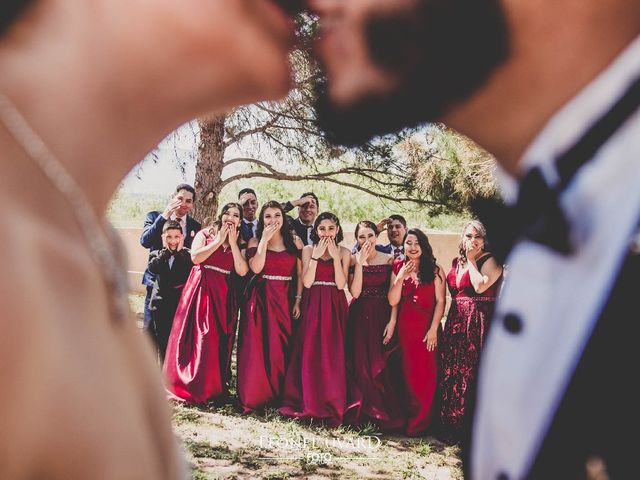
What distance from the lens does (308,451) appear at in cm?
614

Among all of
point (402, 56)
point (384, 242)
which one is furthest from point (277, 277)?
point (384, 242)

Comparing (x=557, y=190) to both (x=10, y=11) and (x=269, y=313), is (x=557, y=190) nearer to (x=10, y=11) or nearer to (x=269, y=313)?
(x=10, y=11)

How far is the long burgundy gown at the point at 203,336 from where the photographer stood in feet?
24.2

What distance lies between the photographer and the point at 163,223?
314 inches

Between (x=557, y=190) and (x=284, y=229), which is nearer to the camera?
(x=557, y=190)

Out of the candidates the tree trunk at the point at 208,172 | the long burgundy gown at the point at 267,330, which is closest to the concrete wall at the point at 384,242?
the tree trunk at the point at 208,172

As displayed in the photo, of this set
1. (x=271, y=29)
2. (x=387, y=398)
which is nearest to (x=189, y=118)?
(x=271, y=29)

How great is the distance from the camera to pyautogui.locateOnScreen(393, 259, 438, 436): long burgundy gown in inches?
276

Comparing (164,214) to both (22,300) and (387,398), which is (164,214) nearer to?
(387,398)

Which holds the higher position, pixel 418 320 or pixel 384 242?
pixel 384 242

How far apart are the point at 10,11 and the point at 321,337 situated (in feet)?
21.6

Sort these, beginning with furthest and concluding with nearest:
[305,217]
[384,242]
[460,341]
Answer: [384,242] < [305,217] < [460,341]

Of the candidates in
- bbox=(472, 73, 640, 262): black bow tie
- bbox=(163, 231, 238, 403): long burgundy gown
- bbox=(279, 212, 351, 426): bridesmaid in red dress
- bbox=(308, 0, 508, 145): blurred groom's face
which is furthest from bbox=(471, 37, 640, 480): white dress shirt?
bbox=(163, 231, 238, 403): long burgundy gown

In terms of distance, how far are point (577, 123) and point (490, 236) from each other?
0.31m
